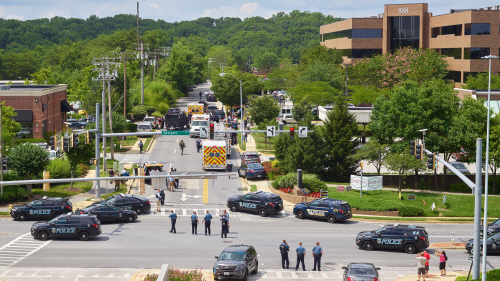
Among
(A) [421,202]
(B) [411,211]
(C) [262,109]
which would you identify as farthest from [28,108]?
(B) [411,211]

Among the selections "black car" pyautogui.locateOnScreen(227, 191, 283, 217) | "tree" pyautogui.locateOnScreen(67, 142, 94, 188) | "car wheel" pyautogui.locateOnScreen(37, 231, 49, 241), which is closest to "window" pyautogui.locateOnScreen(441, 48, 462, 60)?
"black car" pyautogui.locateOnScreen(227, 191, 283, 217)

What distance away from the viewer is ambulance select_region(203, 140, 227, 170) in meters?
55.1

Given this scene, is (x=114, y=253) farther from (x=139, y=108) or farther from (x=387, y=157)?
(x=139, y=108)

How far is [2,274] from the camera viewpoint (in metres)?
25.7

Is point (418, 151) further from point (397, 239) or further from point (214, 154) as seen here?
point (214, 154)

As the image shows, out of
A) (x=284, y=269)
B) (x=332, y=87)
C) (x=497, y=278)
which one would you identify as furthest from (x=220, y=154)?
(x=332, y=87)

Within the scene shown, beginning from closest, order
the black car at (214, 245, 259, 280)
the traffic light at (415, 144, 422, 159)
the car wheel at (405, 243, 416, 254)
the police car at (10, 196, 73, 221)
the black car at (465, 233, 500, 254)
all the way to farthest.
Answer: the black car at (214, 245, 259, 280) < the traffic light at (415, 144, 422, 159) < the black car at (465, 233, 500, 254) < the car wheel at (405, 243, 416, 254) < the police car at (10, 196, 73, 221)

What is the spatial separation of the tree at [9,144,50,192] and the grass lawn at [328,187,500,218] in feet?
77.3

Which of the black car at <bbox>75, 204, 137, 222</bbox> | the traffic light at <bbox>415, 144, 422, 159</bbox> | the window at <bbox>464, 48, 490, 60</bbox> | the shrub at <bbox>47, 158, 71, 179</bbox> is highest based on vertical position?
the window at <bbox>464, 48, 490, 60</bbox>

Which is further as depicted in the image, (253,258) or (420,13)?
(420,13)

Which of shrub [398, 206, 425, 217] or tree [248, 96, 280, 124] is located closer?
shrub [398, 206, 425, 217]

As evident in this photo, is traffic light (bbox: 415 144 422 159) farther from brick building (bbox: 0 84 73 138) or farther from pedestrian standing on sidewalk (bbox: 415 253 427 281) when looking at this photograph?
brick building (bbox: 0 84 73 138)

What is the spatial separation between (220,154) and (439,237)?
993 inches

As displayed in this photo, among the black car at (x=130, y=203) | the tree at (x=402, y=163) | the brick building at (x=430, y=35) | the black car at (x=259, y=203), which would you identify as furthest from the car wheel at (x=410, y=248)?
the brick building at (x=430, y=35)
